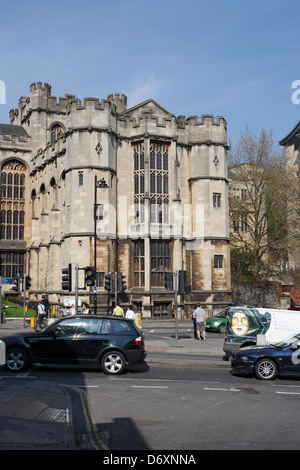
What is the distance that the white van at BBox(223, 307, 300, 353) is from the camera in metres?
16.2

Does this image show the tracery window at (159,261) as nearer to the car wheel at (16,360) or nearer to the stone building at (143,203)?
the stone building at (143,203)

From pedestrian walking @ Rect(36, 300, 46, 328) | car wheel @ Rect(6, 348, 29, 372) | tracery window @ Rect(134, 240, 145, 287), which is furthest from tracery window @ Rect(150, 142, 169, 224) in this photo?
car wheel @ Rect(6, 348, 29, 372)

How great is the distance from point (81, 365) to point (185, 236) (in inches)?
968

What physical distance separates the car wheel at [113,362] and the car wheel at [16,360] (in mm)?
2030

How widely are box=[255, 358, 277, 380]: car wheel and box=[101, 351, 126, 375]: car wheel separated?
348 cm

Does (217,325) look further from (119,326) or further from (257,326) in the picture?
(119,326)

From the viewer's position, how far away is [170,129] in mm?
36812

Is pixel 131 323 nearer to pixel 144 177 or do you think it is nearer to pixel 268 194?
pixel 144 177

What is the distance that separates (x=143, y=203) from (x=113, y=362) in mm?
23773

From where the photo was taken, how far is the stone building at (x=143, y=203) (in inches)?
1347

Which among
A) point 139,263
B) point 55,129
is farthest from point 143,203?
point 55,129

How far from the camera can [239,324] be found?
16.5 meters

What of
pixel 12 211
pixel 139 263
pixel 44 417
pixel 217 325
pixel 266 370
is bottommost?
pixel 217 325

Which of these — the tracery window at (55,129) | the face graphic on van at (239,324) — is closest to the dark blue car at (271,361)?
the face graphic on van at (239,324)
